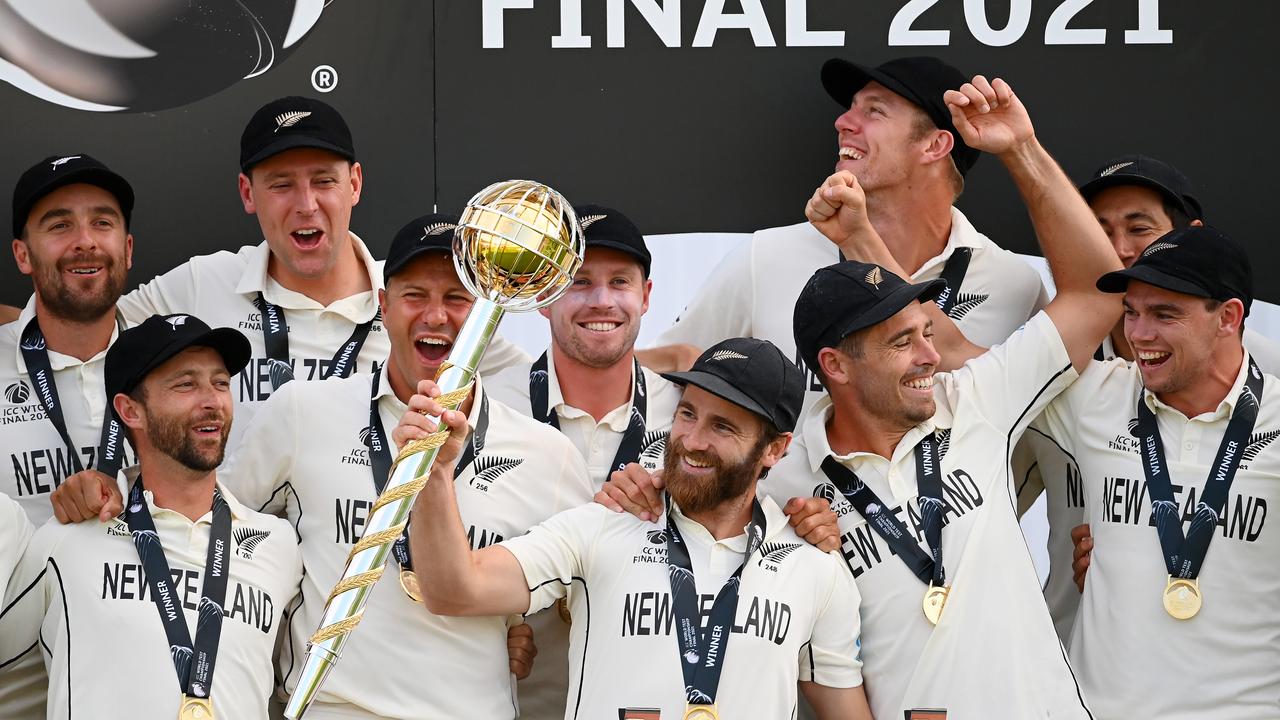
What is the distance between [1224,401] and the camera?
400cm

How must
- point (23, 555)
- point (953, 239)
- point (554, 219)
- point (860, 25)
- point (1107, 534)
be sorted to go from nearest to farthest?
point (554, 219), point (23, 555), point (1107, 534), point (953, 239), point (860, 25)

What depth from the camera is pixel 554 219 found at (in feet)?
8.89

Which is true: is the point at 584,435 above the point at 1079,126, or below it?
below

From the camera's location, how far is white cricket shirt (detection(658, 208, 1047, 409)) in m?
4.43

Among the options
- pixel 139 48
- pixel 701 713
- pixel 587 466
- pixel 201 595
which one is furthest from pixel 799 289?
pixel 139 48

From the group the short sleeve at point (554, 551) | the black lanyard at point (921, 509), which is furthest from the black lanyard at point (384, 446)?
the black lanyard at point (921, 509)

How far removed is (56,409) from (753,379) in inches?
74.3

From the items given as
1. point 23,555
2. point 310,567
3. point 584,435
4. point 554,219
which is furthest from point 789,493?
point 23,555

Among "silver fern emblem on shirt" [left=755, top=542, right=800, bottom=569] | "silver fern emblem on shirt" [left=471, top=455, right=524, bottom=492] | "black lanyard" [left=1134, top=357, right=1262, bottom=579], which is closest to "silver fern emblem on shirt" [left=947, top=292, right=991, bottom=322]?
"black lanyard" [left=1134, top=357, right=1262, bottom=579]

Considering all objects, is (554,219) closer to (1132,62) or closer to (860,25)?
(860,25)

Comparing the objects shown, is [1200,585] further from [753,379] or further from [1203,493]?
[753,379]

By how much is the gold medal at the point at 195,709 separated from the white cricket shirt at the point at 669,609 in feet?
2.53

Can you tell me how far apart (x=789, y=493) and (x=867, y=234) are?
2.38ft

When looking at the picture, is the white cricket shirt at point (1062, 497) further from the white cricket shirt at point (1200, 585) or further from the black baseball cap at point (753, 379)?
the black baseball cap at point (753, 379)
